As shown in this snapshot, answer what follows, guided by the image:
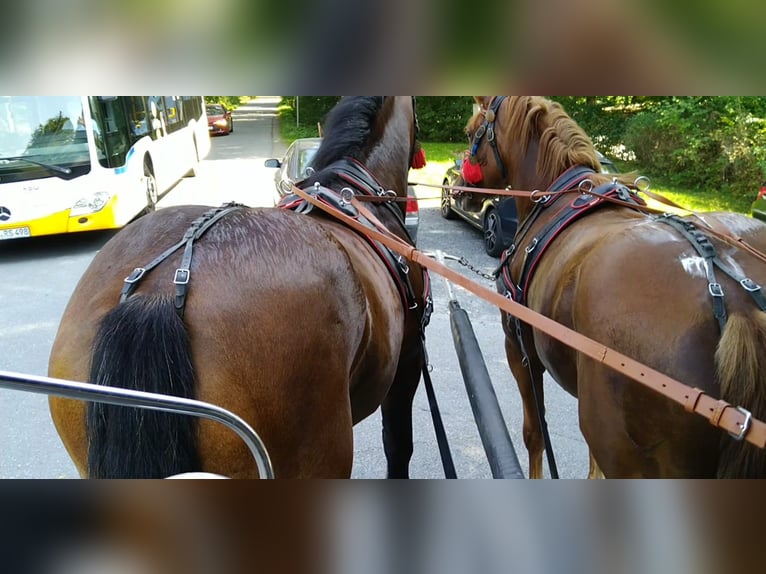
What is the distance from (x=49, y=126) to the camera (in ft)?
14.5

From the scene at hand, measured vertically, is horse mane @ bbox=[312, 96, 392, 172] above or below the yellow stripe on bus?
above

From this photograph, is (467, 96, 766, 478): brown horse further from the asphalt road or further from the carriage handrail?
the asphalt road

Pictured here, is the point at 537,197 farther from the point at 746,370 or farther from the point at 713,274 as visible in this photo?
the point at 746,370

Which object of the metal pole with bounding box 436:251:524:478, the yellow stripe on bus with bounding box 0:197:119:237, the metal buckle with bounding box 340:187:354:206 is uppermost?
the metal buckle with bounding box 340:187:354:206

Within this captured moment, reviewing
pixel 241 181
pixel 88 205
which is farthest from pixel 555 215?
pixel 88 205

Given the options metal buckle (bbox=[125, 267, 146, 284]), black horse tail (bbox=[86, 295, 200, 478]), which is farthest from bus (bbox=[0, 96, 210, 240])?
black horse tail (bbox=[86, 295, 200, 478])

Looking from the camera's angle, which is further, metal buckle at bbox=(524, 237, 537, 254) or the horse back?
metal buckle at bbox=(524, 237, 537, 254)

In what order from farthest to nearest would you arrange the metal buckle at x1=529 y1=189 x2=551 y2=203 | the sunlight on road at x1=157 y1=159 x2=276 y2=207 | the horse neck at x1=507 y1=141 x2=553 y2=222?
the sunlight on road at x1=157 y1=159 x2=276 y2=207, the horse neck at x1=507 y1=141 x2=553 y2=222, the metal buckle at x1=529 y1=189 x2=551 y2=203

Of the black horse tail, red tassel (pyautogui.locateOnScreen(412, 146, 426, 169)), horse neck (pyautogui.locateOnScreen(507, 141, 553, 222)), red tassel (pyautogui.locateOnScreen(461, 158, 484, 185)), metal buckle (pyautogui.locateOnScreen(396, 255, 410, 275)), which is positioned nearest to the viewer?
the black horse tail

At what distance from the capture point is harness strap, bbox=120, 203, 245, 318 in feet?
3.65

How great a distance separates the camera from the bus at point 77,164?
167 inches

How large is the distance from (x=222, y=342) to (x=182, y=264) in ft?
0.68
